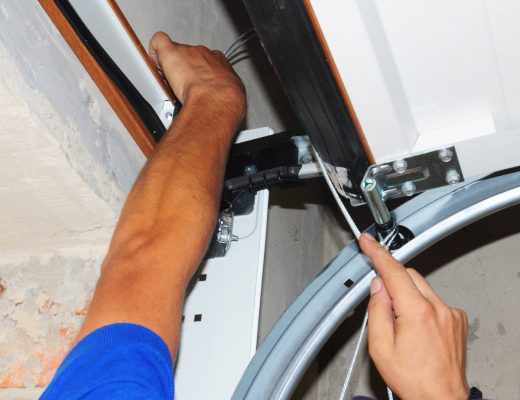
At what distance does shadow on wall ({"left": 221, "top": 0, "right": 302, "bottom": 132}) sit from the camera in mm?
1713

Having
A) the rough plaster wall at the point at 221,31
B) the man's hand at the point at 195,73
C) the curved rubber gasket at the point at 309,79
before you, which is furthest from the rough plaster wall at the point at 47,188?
the curved rubber gasket at the point at 309,79

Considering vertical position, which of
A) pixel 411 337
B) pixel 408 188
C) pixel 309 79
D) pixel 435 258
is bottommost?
pixel 435 258

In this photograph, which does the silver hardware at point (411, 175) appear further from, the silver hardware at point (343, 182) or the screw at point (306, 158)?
the screw at point (306, 158)

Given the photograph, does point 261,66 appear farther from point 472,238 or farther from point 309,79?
point 309,79

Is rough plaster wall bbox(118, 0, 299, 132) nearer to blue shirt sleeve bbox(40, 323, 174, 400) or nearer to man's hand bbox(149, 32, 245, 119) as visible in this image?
man's hand bbox(149, 32, 245, 119)

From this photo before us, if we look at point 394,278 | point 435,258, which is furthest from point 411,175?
point 435,258

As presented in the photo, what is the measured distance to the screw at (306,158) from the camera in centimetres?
103

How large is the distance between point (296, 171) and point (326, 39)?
0.42 meters

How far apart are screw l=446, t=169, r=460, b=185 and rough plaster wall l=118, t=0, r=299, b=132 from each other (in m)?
0.66

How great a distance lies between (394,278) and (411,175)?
0.13 meters

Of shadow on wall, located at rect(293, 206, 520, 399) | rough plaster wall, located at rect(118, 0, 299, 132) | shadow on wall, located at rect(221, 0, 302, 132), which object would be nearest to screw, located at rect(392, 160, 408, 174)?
rough plaster wall, located at rect(118, 0, 299, 132)

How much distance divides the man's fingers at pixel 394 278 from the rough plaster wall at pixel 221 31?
64 centimetres

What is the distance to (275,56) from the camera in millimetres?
615

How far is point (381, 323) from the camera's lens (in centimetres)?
76
